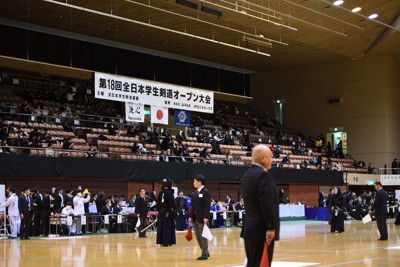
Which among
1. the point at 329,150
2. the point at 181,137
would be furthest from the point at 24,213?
the point at 329,150

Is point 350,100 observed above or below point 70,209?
above

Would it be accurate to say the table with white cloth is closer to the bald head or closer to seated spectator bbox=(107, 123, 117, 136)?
seated spectator bbox=(107, 123, 117, 136)

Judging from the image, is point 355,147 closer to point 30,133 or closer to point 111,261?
point 30,133

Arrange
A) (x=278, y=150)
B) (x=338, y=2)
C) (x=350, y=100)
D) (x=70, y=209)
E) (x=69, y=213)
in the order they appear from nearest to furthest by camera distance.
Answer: (x=69, y=213)
(x=70, y=209)
(x=338, y=2)
(x=278, y=150)
(x=350, y=100)

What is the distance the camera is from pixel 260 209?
6449 millimetres

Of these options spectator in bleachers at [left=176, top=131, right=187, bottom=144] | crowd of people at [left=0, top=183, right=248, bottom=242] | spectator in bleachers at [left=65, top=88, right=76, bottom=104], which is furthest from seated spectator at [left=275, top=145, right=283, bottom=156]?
spectator in bleachers at [left=65, top=88, right=76, bottom=104]

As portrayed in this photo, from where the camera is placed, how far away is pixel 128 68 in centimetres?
3728

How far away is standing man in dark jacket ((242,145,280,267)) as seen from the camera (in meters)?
6.32

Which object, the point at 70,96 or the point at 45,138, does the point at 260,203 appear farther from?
the point at 70,96

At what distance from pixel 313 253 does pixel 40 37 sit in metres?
22.9

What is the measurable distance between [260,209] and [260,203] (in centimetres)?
12

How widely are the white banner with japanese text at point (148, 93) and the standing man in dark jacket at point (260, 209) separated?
51.9ft

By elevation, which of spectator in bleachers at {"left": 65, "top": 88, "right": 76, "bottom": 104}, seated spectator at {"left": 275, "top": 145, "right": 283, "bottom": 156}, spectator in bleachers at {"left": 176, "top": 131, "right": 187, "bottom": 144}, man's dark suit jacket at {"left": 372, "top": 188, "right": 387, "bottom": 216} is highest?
spectator in bleachers at {"left": 65, "top": 88, "right": 76, "bottom": 104}

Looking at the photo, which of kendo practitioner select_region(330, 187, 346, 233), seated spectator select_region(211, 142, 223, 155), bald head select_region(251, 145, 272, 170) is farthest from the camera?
seated spectator select_region(211, 142, 223, 155)
